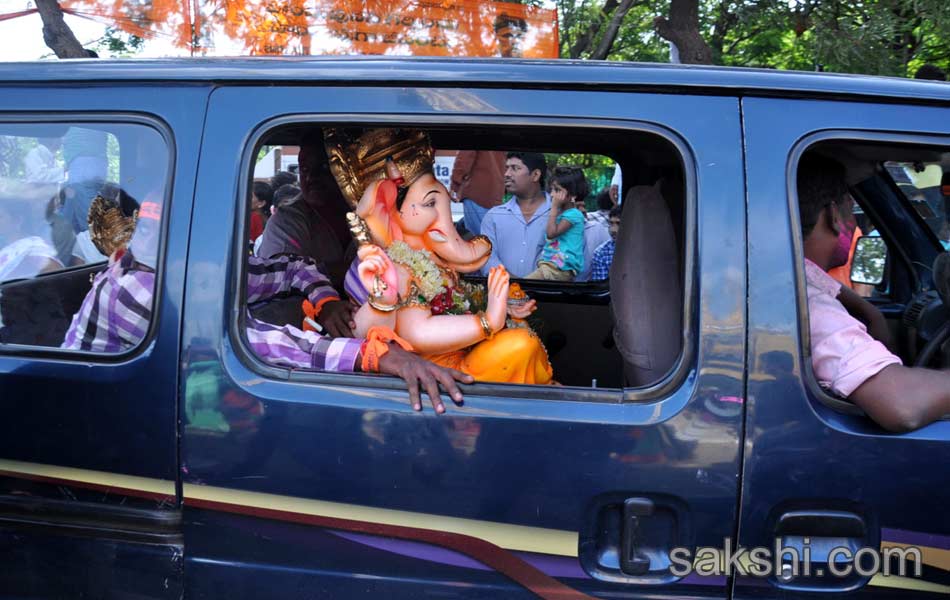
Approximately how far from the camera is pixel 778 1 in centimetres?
530

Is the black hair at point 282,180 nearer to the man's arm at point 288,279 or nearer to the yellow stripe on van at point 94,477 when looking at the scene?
the man's arm at point 288,279

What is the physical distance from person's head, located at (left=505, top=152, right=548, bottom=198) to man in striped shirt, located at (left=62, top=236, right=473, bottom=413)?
3544 mm

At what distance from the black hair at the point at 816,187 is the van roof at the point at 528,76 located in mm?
366

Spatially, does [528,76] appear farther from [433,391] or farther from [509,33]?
[509,33]

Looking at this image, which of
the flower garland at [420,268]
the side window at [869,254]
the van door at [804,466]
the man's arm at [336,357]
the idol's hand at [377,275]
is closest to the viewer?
the van door at [804,466]

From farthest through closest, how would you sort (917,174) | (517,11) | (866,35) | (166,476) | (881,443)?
1. (866,35)
2. (517,11)
3. (917,174)
4. (166,476)
5. (881,443)

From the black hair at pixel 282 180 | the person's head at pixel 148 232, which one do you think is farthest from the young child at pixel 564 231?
the person's head at pixel 148 232

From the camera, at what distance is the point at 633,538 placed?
1.65 m

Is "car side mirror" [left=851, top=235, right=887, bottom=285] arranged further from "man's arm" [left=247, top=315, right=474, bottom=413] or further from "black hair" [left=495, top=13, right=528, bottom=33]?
"man's arm" [left=247, top=315, right=474, bottom=413]

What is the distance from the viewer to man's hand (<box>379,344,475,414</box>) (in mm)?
1670

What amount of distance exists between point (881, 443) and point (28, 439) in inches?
71.8

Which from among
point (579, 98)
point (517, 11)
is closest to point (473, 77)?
point (579, 98)

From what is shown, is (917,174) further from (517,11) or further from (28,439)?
(28,439)

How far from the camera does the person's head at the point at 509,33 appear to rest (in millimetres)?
4115
